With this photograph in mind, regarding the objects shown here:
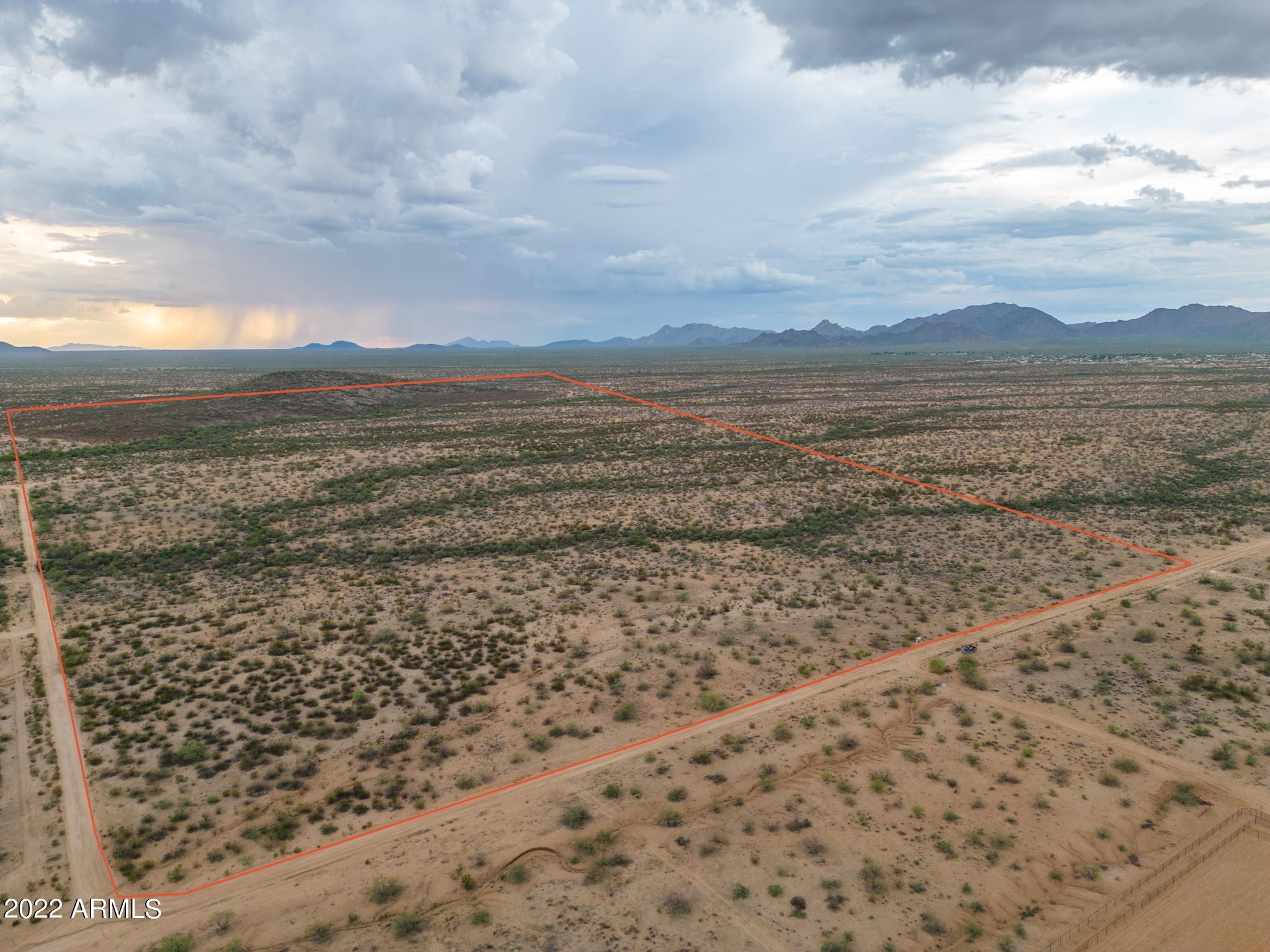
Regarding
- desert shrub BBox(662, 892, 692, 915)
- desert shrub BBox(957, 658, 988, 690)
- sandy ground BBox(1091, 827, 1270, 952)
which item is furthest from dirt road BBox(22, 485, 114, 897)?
desert shrub BBox(957, 658, 988, 690)

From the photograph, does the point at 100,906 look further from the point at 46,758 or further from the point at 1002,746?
the point at 1002,746

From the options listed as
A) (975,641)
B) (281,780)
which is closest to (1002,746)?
(975,641)

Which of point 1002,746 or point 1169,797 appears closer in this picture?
point 1169,797

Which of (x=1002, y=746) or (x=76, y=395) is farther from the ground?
(x=76, y=395)

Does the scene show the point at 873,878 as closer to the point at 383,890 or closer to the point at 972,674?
the point at 972,674

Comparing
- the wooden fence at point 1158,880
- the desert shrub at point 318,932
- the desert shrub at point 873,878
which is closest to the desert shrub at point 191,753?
the desert shrub at point 318,932

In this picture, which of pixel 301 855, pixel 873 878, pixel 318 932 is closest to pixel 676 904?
pixel 873 878
